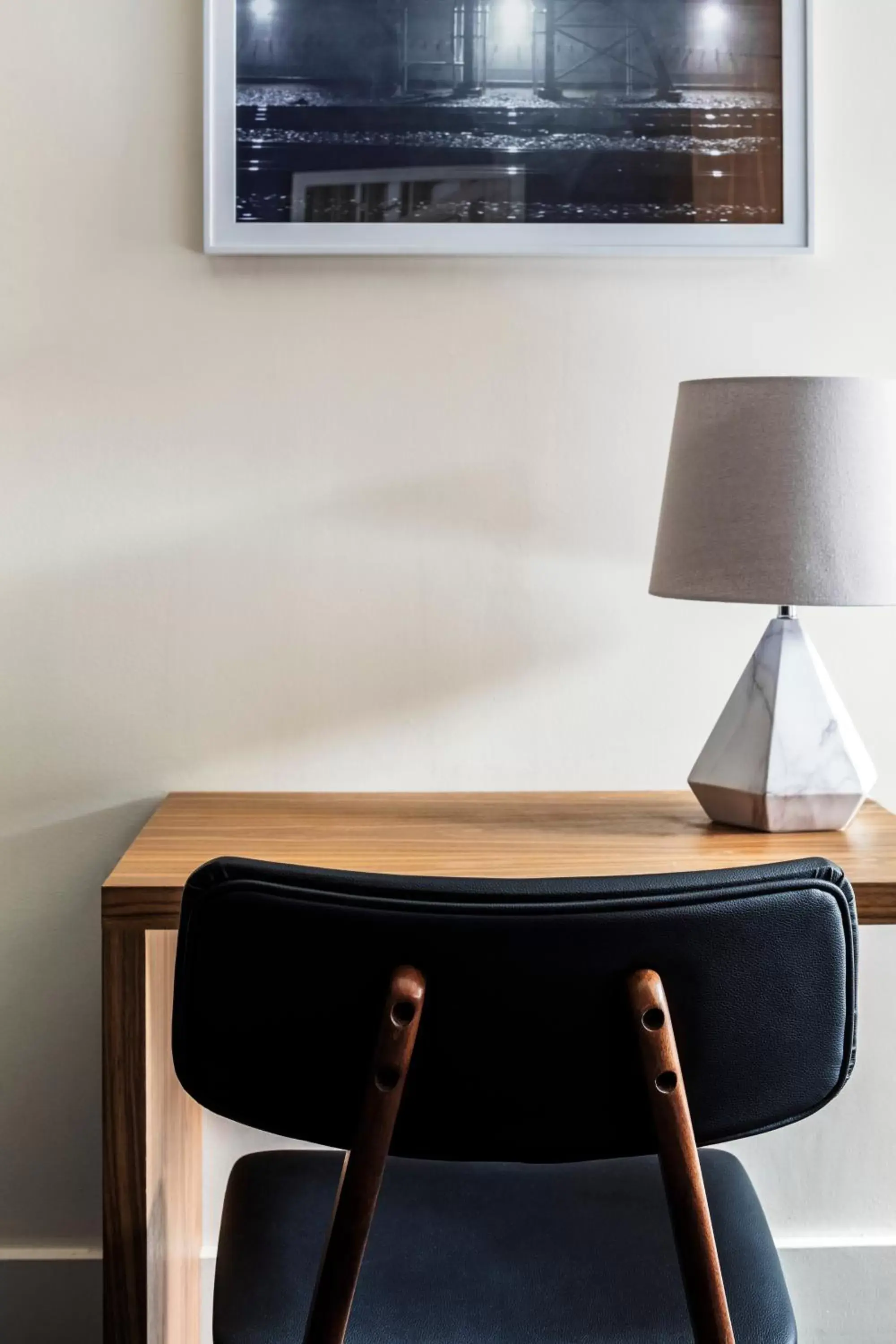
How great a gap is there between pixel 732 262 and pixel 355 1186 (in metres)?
1.20

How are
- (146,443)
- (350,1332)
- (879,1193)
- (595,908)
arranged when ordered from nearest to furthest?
(595,908), (350,1332), (146,443), (879,1193)

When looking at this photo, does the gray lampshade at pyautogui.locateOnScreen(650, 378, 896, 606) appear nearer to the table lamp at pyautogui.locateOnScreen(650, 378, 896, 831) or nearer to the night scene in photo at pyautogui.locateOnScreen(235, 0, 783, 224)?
the table lamp at pyautogui.locateOnScreen(650, 378, 896, 831)

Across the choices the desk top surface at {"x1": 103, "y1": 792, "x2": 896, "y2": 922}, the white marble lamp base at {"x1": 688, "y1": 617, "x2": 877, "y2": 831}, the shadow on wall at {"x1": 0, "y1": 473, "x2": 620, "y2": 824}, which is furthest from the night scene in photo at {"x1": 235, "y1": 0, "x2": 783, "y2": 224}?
the desk top surface at {"x1": 103, "y1": 792, "x2": 896, "y2": 922}

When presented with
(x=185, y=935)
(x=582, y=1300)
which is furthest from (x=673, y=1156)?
(x=185, y=935)

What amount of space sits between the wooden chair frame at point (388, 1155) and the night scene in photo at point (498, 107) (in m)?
1.06

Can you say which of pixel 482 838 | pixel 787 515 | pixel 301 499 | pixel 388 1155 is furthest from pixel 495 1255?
A: pixel 301 499

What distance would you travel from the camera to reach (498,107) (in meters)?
1.48

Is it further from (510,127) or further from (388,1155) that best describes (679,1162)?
(510,127)

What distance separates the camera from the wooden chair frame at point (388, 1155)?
749mm

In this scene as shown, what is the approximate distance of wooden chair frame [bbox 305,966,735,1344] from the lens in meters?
0.75

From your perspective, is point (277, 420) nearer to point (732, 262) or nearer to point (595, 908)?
point (732, 262)

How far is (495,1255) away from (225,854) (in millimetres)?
452

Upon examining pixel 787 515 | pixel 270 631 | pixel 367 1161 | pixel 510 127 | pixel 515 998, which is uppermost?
pixel 510 127

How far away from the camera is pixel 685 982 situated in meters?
0.76
